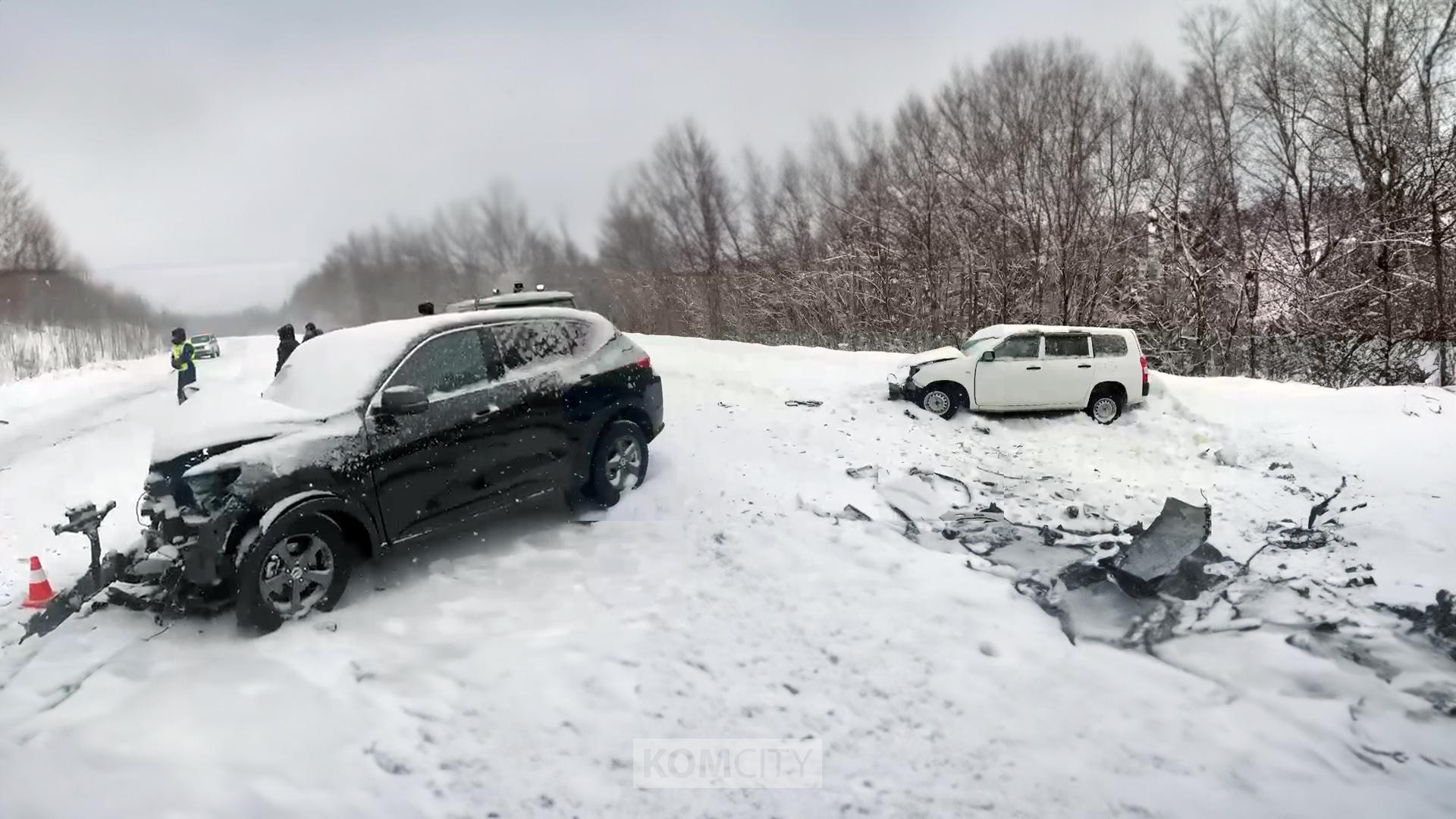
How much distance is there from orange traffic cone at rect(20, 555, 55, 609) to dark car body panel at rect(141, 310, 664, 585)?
0.94 meters

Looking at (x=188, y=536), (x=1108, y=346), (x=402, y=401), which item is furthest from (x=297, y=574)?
(x=1108, y=346)

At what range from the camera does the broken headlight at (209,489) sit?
3.70 metres

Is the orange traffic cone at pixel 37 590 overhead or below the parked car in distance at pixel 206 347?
below

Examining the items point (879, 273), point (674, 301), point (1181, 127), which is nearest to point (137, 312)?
point (674, 301)

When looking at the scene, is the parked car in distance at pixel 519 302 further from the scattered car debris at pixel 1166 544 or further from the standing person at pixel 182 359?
the standing person at pixel 182 359

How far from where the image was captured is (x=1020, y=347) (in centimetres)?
999

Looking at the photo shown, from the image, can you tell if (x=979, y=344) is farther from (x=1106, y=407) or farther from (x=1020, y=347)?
(x=1106, y=407)

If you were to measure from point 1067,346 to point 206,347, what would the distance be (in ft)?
128

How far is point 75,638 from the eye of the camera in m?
3.74

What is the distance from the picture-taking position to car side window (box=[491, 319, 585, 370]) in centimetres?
517

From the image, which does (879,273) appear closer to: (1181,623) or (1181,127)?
(1181,127)

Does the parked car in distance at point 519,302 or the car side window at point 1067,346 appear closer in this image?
the parked car in distance at point 519,302

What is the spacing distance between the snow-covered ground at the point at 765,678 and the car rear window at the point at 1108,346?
396 centimetres

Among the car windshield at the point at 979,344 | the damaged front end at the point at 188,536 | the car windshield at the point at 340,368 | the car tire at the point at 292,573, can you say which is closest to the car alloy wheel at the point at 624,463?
the car windshield at the point at 340,368
